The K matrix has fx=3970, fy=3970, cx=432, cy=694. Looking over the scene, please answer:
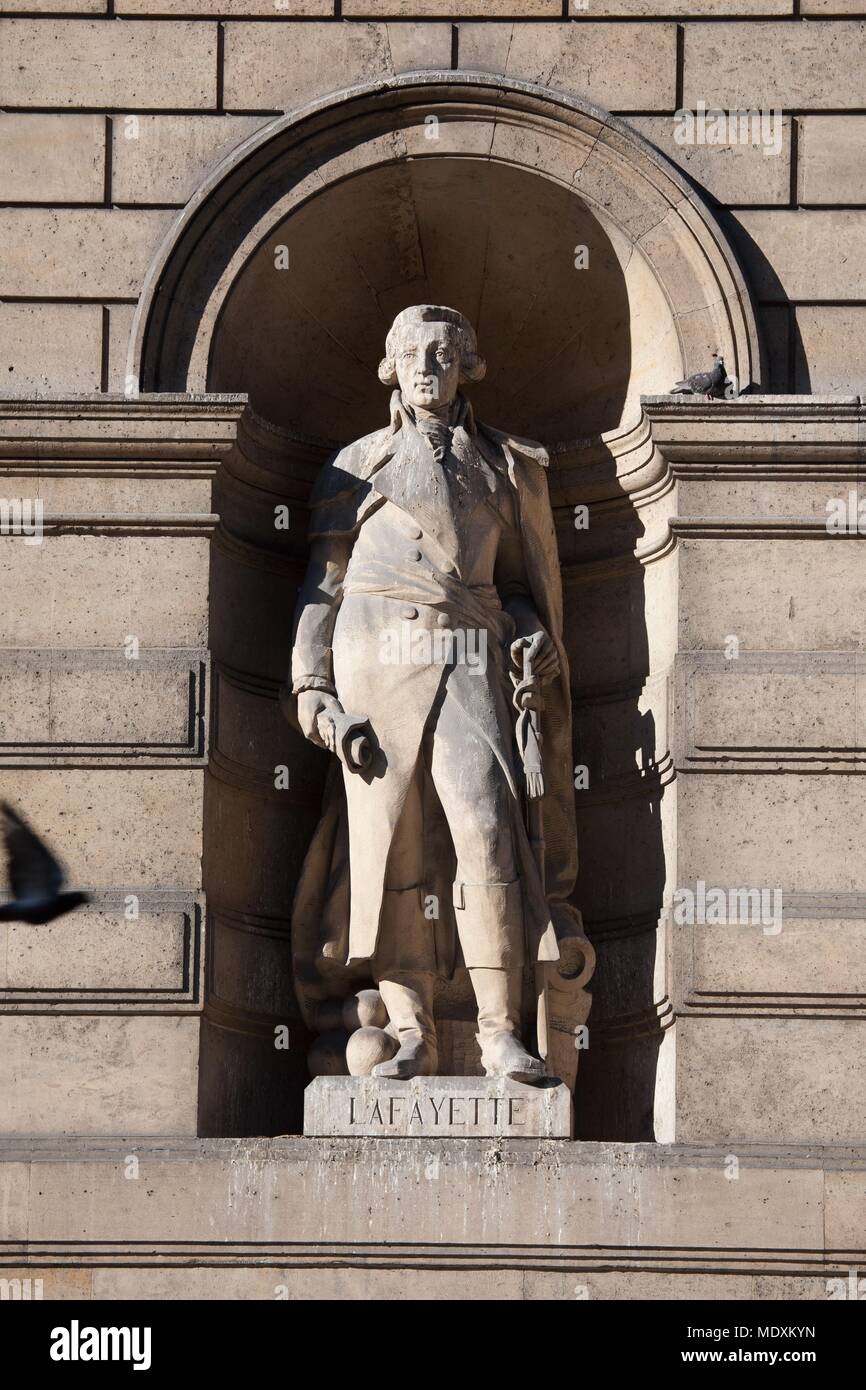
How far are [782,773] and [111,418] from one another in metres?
3.67

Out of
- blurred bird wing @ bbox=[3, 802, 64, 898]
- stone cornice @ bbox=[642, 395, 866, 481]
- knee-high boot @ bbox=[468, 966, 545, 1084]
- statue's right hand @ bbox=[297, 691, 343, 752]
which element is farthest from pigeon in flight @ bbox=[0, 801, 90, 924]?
stone cornice @ bbox=[642, 395, 866, 481]

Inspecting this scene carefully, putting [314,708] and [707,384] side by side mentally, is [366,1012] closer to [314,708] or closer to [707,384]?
[314,708]

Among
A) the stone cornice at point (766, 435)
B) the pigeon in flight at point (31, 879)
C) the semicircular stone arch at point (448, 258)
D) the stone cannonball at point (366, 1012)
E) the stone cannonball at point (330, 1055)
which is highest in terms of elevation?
the semicircular stone arch at point (448, 258)

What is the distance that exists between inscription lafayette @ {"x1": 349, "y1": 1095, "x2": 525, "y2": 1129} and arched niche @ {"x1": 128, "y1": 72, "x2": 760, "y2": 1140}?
0.87m

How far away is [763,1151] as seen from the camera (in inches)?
721

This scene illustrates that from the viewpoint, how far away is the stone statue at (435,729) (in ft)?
61.5

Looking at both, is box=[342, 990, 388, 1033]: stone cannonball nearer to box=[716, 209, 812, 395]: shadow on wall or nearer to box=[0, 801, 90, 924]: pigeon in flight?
box=[0, 801, 90, 924]: pigeon in flight

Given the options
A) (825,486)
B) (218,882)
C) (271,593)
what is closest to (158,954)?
(218,882)

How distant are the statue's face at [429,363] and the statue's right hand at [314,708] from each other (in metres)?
1.54

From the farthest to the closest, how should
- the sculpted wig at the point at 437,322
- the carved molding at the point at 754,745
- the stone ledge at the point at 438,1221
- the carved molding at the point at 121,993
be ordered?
the sculpted wig at the point at 437,322, the carved molding at the point at 754,745, the carved molding at the point at 121,993, the stone ledge at the point at 438,1221

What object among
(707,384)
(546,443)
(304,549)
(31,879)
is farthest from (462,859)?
(546,443)

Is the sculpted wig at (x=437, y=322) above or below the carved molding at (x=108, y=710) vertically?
above

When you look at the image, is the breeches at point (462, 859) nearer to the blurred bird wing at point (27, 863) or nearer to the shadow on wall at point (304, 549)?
the shadow on wall at point (304, 549)

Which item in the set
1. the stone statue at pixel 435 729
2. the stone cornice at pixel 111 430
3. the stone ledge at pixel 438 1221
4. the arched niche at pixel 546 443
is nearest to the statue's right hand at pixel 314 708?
the stone statue at pixel 435 729
